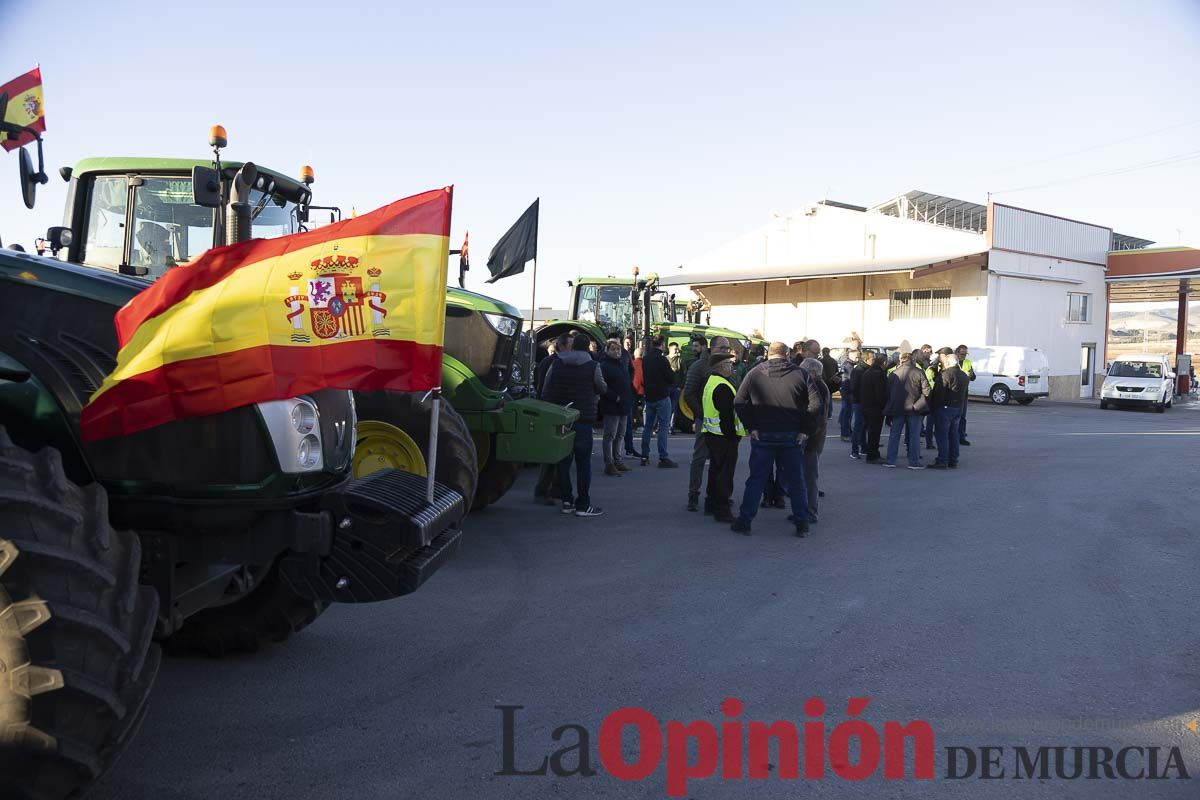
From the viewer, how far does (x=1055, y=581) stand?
22.9 ft

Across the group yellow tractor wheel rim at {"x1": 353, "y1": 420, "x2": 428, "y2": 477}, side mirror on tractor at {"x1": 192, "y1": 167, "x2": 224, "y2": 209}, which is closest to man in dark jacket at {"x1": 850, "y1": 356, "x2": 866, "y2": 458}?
yellow tractor wheel rim at {"x1": 353, "y1": 420, "x2": 428, "y2": 477}

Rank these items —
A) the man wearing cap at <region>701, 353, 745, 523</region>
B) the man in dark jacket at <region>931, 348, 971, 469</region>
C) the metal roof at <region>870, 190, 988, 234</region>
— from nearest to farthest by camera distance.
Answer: the man wearing cap at <region>701, 353, 745, 523</region>, the man in dark jacket at <region>931, 348, 971, 469</region>, the metal roof at <region>870, 190, 988, 234</region>

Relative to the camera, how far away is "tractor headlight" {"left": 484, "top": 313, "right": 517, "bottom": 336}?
29.9 ft

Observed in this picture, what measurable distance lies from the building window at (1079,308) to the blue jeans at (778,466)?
32.9 meters

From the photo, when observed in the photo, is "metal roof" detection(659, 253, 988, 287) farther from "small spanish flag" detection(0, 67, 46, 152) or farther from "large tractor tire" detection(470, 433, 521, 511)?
"small spanish flag" detection(0, 67, 46, 152)

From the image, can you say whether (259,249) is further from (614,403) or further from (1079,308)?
(1079,308)

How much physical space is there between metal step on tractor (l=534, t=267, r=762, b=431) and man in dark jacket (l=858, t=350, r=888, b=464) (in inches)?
157

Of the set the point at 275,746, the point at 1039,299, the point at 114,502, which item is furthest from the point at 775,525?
the point at 1039,299

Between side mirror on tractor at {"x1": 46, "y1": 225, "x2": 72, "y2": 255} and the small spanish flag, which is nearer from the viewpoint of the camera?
side mirror on tractor at {"x1": 46, "y1": 225, "x2": 72, "y2": 255}

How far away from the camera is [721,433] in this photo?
9.23 metres

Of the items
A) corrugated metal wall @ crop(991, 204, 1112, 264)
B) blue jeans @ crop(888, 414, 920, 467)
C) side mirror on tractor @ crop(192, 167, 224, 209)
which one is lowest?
blue jeans @ crop(888, 414, 920, 467)

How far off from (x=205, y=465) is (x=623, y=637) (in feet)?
9.31

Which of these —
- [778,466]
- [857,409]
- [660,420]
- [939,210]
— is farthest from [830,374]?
[939,210]

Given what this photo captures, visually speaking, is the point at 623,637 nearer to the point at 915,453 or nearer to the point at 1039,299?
the point at 915,453
